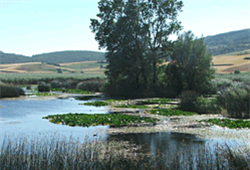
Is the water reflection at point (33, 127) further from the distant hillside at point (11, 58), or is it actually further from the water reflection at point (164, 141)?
the distant hillside at point (11, 58)

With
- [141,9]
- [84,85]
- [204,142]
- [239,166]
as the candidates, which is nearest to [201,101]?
[204,142]

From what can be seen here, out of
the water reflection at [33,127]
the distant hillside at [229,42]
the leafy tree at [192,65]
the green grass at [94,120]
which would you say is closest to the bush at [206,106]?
the green grass at [94,120]

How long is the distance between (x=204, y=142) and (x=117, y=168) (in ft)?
22.3

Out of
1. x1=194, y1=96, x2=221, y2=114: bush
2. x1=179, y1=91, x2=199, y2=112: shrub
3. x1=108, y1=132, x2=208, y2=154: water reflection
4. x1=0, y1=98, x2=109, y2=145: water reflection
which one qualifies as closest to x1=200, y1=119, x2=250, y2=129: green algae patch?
x1=108, y1=132, x2=208, y2=154: water reflection

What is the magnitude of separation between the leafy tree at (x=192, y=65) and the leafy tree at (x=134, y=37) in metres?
3.07

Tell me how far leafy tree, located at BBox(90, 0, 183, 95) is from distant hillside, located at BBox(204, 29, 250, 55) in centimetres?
10205

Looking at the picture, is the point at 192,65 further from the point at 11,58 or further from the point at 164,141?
the point at 11,58

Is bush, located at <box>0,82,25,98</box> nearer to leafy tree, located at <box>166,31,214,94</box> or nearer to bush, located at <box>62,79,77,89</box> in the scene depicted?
bush, located at <box>62,79,77,89</box>

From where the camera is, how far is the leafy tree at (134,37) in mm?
42812

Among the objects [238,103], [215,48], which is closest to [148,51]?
[238,103]

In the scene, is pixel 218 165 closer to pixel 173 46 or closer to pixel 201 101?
pixel 201 101

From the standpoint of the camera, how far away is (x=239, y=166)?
982 centimetres

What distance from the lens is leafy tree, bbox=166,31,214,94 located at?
41500mm

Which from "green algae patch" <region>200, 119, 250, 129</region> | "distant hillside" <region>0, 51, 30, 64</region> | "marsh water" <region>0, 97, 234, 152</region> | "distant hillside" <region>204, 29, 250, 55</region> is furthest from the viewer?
"distant hillside" <region>0, 51, 30, 64</region>
